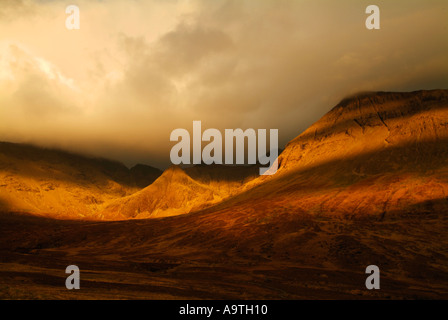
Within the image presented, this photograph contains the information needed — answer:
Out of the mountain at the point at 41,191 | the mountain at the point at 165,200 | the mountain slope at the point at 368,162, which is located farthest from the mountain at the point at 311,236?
the mountain at the point at 41,191

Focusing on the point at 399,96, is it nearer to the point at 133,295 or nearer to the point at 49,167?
the point at 133,295

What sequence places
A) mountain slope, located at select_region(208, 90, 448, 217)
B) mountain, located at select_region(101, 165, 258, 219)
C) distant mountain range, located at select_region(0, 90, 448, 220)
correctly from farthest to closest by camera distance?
mountain, located at select_region(101, 165, 258, 219)
distant mountain range, located at select_region(0, 90, 448, 220)
mountain slope, located at select_region(208, 90, 448, 217)

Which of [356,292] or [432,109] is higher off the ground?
[432,109]

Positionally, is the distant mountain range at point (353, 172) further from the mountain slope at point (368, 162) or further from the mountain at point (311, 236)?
the mountain at point (311, 236)

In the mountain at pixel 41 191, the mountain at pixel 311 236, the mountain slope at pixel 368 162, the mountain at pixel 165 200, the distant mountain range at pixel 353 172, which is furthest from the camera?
the mountain at pixel 165 200

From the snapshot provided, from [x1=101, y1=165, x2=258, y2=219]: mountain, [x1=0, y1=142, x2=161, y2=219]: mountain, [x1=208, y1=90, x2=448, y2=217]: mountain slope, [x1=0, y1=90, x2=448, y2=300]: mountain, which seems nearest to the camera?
[x1=0, y1=90, x2=448, y2=300]: mountain

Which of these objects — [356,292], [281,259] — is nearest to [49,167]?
[281,259]

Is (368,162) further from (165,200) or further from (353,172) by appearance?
(165,200)

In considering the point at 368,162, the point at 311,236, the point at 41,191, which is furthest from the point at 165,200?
the point at 311,236

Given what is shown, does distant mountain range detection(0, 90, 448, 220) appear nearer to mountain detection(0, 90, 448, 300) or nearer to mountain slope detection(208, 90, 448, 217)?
mountain slope detection(208, 90, 448, 217)

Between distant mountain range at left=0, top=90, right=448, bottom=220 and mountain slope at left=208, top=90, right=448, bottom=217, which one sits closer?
mountain slope at left=208, top=90, right=448, bottom=217

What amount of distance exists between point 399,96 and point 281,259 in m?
86.8

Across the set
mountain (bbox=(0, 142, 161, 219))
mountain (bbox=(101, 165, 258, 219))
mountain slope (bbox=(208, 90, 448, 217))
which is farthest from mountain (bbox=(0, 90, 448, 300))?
mountain (bbox=(0, 142, 161, 219))
